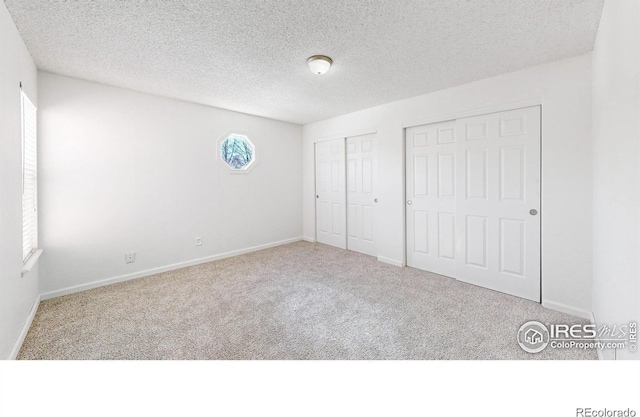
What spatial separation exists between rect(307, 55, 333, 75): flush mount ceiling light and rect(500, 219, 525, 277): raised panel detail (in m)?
2.44

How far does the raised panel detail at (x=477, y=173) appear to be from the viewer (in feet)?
9.34

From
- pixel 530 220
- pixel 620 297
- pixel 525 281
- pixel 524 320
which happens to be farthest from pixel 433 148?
pixel 620 297

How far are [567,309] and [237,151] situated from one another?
453 centimetres

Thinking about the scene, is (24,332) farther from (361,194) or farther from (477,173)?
(477,173)

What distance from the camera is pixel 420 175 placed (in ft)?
11.2

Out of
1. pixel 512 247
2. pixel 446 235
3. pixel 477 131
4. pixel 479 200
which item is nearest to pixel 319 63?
pixel 477 131

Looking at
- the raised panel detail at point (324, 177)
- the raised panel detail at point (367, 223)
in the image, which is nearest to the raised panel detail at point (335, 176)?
the raised panel detail at point (324, 177)

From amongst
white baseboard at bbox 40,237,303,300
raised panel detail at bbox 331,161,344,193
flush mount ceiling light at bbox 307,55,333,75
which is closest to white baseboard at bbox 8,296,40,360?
white baseboard at bbox 40,237,303,300

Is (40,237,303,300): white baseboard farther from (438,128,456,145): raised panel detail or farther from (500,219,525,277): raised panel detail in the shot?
(500,219,525,277): raised panel detail

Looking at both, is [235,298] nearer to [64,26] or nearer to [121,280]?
[121,280]

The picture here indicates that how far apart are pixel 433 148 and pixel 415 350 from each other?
2.44 meters

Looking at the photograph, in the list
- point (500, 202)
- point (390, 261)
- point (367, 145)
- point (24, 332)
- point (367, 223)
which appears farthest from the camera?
point (367, 223)

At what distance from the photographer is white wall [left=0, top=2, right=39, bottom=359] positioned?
164cm

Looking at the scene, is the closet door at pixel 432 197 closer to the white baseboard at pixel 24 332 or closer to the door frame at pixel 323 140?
the door frame at pixel 323 140
